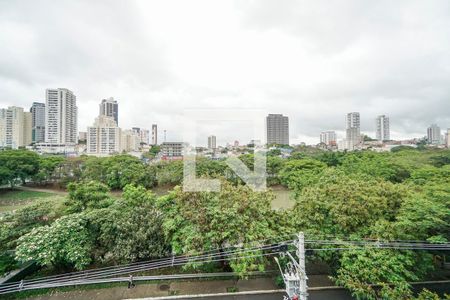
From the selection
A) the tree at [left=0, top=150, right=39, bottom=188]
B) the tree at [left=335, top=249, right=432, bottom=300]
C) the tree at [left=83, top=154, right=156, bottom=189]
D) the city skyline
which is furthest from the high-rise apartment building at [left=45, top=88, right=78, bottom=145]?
the tree at [left=335, top=249, right=432, bottom=300]

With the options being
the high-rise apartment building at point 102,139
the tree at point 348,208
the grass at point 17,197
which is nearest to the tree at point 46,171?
the grass at point 17,197

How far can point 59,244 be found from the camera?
6.38 m

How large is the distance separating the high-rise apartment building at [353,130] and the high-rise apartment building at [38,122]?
90.6 meters

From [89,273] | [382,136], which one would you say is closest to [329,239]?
[89,273]

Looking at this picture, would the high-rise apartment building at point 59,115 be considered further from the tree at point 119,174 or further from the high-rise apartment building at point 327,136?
the high-rise apartment building at point 327,136

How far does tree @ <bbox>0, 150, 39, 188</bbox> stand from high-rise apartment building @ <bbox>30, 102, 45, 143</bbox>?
54.5 metres

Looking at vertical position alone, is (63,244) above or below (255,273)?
above

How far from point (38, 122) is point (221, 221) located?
87687mm

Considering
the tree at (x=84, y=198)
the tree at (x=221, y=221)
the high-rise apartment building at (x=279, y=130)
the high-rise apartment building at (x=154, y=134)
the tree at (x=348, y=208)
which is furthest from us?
the high-rise apartment building at (x=154, y=134)

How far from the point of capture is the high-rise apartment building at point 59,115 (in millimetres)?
54156

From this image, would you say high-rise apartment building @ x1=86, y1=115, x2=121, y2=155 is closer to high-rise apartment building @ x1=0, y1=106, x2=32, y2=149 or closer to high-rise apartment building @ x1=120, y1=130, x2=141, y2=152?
high-rise apartment building @ x1=120, y1=130, x2=141, y2=152

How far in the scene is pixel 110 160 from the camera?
23.8 meters

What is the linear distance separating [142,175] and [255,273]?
53.2ft

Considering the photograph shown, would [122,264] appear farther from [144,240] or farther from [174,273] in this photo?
[174,273]
